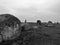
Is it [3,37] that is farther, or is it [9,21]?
[9,21]

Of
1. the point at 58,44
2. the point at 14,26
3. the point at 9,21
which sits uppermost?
the point at 9,21

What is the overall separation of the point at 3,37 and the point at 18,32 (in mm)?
1176

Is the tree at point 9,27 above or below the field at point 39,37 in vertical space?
above

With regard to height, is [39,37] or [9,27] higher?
[9,27]

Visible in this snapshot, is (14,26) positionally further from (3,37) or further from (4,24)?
(3,37)

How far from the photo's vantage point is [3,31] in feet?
17.4

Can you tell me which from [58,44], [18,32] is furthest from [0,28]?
[58,44]

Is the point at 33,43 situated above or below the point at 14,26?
below

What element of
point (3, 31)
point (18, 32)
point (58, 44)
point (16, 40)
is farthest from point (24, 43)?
point (58, 44)

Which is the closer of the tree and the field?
the tree

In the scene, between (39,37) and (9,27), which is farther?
(39,37)

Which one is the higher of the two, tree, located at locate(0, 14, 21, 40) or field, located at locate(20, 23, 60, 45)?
tree, located at locate(0, 14, 21, 40)

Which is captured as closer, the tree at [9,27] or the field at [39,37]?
the tree at [9,27]

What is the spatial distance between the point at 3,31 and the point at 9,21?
2.89ft
